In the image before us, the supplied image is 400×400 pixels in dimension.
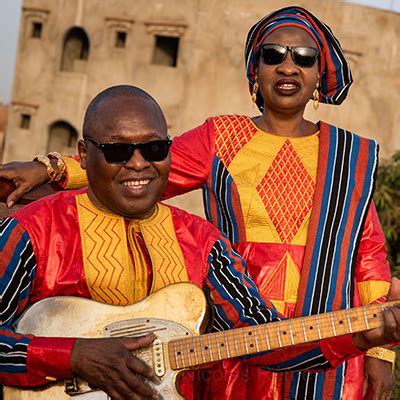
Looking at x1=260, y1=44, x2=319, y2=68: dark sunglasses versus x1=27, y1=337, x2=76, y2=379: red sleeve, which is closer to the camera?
x1=27, y1=337, x2=76, y2=379: red sleeve

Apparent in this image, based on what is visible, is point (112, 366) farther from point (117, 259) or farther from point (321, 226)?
point (321, 226)

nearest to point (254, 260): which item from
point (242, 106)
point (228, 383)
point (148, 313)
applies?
point (228, 383)

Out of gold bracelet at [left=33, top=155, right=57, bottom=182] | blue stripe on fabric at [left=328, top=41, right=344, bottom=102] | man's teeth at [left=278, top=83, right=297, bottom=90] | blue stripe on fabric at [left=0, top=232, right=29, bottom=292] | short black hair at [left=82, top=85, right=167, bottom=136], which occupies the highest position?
blue stripe on fabric at [left=328, top=41, right=344, bottom=102]

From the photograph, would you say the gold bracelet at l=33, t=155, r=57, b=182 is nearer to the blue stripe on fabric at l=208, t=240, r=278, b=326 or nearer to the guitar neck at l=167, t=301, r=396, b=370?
the blue stripe on fabric at l=208, t=240, r=278, b=326

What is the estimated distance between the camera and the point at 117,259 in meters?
2.87

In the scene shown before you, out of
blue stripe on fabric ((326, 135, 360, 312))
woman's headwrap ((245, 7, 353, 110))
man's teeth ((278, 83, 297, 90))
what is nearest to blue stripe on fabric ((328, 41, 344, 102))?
woman's headwrap ((245, 7, 353, 110))

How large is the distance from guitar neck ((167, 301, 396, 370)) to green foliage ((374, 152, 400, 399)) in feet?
20.6

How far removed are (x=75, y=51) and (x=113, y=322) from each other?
2209 cm

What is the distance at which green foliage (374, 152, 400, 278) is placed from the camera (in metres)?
9.37

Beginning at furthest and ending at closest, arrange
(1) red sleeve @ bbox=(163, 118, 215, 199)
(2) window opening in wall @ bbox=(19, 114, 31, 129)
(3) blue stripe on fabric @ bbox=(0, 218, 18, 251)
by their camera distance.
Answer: (2) window opening in wall @ bbox=(19, 114, 31, 129)
(1) red sleeve @ bbox=(163, 118, 215, 199)
(3) blue stripe on fabric @ bbox=(0, 218, 18, 251)

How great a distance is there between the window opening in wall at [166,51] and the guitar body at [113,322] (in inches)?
812

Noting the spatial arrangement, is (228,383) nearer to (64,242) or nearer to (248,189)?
(248,189)

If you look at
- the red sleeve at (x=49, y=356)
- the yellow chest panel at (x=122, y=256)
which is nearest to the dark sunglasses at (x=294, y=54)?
the yellow chest panel at (x=122, y=256)

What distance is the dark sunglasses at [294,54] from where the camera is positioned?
3709mm
